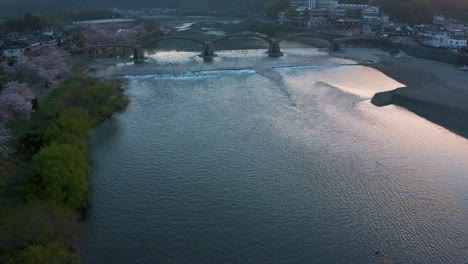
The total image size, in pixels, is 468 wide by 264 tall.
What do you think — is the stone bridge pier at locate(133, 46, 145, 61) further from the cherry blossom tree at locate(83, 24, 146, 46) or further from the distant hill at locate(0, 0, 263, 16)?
the distant hill at locate(0, 0, 263, 16)

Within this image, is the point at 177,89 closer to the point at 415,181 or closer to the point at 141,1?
the point at 415,181

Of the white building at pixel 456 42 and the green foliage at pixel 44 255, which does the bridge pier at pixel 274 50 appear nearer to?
the white building at pixel 456 42

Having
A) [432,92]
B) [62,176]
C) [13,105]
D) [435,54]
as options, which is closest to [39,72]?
[13,105]

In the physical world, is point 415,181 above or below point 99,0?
below

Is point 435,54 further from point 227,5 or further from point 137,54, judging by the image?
point 227,5

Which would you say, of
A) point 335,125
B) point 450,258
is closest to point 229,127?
point 335,125

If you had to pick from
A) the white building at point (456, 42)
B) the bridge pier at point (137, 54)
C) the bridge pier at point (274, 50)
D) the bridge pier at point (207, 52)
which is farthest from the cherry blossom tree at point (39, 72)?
the white building at point (456, 42)

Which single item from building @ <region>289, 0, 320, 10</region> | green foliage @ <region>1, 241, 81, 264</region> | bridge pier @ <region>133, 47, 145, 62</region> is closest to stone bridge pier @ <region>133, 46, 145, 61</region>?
bridge pier @ <region>133, 47, 145, 62</region>
